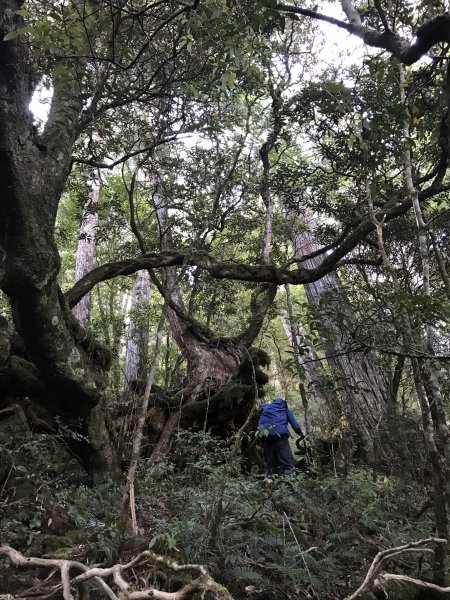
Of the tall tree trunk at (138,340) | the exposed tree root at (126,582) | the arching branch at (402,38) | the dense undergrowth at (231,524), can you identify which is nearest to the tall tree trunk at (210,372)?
the tall tree trunk at (138,340)

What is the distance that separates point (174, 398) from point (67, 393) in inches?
104

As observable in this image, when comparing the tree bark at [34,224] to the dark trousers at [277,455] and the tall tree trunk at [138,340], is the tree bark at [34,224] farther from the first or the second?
the dark trousers at [277,455]

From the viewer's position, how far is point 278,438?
7.21 m

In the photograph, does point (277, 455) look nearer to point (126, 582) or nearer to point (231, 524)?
point (231, 524)

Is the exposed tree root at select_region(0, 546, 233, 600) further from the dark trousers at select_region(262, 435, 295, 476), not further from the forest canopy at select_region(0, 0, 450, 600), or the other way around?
the dark trousers at select_region(262, 435, 295, 476)

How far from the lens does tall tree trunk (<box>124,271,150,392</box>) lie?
8484 mm

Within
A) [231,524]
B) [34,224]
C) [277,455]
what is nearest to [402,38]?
[34,224]

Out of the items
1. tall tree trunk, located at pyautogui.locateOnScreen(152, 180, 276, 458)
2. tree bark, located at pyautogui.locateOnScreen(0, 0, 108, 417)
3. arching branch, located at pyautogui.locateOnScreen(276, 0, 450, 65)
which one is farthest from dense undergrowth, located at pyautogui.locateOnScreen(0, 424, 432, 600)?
arching branch, located at pyautogui.locateOnScreen(276, 0, 450, 65)

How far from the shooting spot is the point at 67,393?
16.4 ft

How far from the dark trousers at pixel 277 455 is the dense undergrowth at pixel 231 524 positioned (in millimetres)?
2014

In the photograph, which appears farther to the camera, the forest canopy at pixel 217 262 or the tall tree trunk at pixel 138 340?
the tall tree trunk at pixel 138 340

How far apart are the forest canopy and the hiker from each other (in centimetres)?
39

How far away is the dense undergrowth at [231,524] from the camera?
298 cm

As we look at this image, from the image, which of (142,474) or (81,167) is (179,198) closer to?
(81,167)
